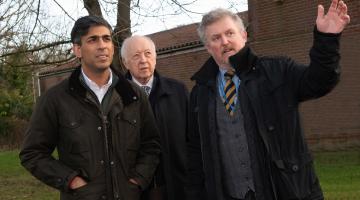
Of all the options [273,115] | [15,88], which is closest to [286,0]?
[273,115]

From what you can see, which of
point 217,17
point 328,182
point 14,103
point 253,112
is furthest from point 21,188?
point 14,103

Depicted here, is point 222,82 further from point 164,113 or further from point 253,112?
point 164,113

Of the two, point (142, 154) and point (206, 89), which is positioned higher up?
point (206, 89)

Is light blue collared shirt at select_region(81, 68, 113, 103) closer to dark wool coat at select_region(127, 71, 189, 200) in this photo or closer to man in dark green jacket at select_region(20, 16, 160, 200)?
man in dark green jacket at select_region(20, 16, 160, 200)

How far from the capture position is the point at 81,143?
10.8ft

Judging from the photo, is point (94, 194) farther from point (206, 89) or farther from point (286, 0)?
point (286, 0)

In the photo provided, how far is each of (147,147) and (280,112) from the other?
1.10 meters

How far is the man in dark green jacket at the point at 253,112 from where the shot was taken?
9.05 ft

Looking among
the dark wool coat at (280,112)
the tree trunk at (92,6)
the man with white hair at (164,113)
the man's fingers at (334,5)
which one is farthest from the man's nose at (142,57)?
the tree trunk at (92,6)

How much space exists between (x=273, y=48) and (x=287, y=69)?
11810 mm

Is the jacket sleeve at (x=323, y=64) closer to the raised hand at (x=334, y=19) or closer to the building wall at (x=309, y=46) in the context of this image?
the raised hand at (x=334, y=19)

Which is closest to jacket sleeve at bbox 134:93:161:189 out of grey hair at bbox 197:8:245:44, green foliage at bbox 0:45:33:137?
grey hair at bbox 197:8:245:44

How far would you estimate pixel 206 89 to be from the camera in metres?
3.33

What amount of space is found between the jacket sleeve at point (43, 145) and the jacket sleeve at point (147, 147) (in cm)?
50
